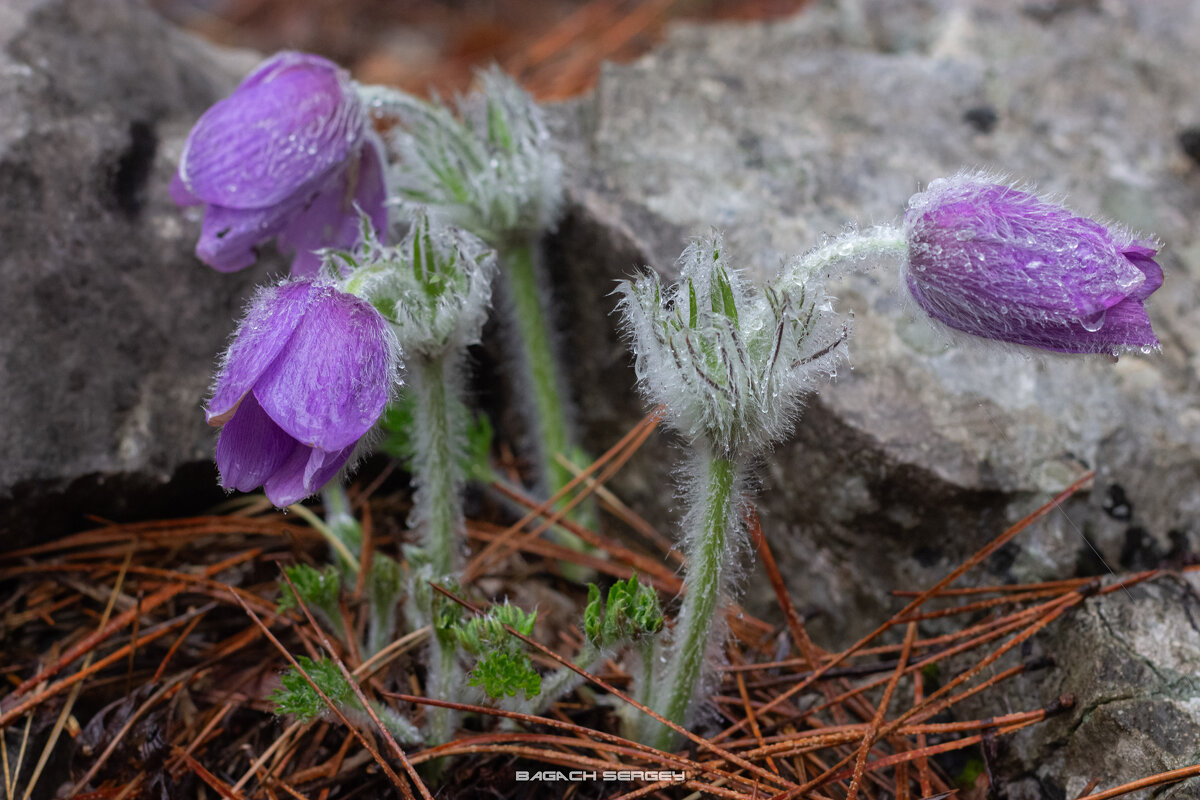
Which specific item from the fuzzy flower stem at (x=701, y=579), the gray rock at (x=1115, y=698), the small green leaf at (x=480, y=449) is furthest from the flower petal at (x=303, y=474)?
the gray rock at (x=1115, y=698)

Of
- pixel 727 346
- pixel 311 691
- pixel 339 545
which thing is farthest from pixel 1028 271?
pixel 339 545

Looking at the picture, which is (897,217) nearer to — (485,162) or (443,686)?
(485,162)

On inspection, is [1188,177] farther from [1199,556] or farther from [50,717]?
[50,717]

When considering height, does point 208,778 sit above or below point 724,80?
below

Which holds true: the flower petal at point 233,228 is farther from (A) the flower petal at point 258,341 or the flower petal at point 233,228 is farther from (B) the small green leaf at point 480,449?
(B) the small green leaf at point 480,449

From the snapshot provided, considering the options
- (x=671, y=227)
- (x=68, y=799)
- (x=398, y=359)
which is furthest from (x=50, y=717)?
(x=671, y=227)

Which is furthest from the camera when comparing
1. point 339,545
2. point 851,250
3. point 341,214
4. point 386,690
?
point 339,545

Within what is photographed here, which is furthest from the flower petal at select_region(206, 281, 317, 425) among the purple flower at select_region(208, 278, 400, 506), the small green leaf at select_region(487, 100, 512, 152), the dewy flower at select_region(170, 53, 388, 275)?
the small green leaf at select_region(487, 100, 512, 152)
